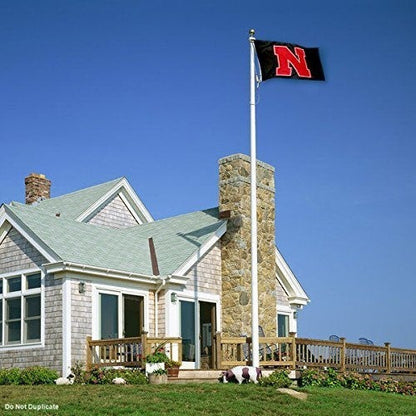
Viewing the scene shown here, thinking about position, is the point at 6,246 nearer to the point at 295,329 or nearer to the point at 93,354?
the point at 93,354

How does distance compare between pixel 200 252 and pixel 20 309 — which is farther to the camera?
pixel 200 252

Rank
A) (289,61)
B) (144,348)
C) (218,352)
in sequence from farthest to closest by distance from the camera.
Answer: (218,352) → (289,61) → (144,348)

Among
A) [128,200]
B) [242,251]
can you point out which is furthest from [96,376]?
[128,200]

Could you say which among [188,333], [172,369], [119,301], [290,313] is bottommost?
[172,369]

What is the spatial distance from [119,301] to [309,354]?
209 inches

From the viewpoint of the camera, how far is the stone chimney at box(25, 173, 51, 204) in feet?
113

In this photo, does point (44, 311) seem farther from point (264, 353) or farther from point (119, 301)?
point (264, 353)

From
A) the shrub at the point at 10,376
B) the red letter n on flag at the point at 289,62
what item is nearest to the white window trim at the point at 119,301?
the shrub at the point at 10,376

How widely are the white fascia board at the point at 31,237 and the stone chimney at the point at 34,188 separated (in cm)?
1074

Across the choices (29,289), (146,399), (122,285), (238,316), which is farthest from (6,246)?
(146,399)

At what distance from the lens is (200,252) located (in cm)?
2492

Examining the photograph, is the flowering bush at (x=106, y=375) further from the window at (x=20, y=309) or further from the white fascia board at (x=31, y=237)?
the white fascia board at (x=31, y=237)

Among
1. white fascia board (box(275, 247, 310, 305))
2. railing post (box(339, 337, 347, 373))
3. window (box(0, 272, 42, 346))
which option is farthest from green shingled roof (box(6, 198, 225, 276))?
railing post (box(339, 337, 347, 373))

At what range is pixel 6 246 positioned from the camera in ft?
77.8
